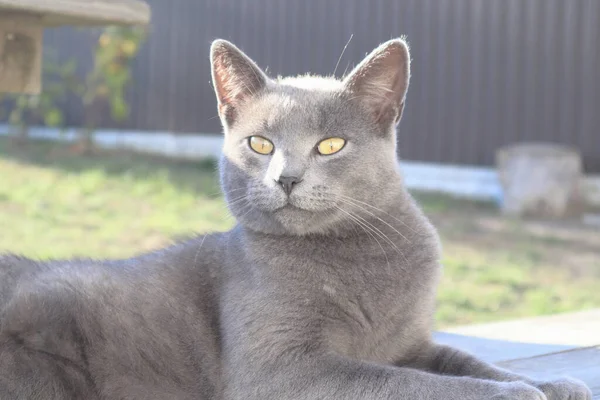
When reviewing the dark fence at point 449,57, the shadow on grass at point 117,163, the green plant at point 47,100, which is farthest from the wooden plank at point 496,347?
the green plant at point 47,100

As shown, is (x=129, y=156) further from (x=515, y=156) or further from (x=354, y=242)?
(x=354, y=242)

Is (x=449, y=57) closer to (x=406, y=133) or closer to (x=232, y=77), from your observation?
(x=406, y=133)

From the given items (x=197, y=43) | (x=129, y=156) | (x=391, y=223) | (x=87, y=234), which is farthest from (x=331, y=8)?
(x=391, y=223)

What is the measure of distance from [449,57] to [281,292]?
516cm

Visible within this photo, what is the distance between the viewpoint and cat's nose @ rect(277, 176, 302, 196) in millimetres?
1576

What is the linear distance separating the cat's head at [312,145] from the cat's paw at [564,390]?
18.6 inches

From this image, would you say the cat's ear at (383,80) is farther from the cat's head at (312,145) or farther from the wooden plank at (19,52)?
the wooden plank at (19,52)

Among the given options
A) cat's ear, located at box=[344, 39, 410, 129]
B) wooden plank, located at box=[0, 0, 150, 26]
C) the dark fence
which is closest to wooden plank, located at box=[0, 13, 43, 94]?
wooden plank, located at box=[0, 0, 150, 26]

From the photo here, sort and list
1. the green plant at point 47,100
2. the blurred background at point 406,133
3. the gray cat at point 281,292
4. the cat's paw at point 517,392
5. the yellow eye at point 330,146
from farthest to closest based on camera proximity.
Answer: the green plant at point 47,100 < the blurred background at point 406,133 < the yellow eye at point 330,146 < the gray cat at point 281,292 < the cat's paw at point 517,392

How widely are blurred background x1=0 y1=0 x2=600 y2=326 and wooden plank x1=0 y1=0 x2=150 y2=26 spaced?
1.78 metres

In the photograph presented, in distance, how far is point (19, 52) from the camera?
233cm

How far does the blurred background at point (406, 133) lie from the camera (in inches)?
167

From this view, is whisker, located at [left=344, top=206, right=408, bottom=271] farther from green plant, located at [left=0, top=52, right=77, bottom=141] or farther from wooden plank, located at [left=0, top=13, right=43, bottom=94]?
green plant, located at [left=0, top=52, right=77, bottom=141]

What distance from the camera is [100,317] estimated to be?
5.39ft
